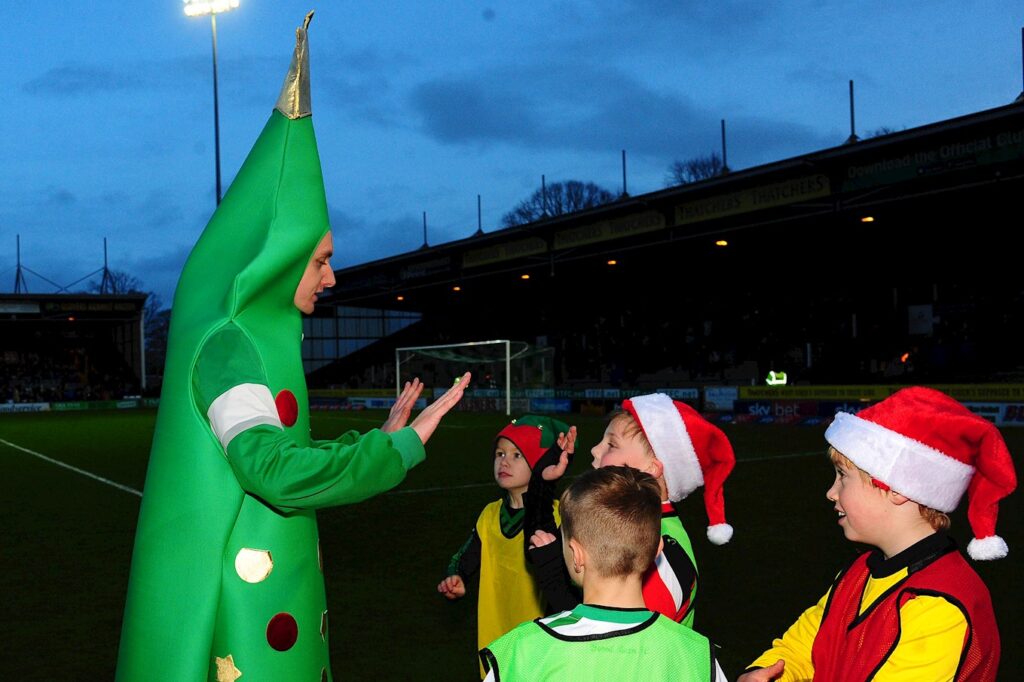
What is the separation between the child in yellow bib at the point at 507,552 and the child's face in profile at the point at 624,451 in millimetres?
774

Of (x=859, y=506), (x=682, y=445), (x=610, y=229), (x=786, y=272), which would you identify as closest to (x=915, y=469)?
(x=859, y=506)

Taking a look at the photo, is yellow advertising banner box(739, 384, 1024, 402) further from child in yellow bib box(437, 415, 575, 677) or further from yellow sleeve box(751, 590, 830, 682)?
yellow sleeve box(751, 590, 830, 682)

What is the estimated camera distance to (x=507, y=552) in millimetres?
4145

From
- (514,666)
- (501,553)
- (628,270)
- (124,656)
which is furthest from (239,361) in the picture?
(628,270)

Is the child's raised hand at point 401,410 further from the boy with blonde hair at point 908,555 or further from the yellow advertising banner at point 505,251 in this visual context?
the yellow advertising banner at point 505,251

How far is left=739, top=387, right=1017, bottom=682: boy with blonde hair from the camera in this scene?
206 cm

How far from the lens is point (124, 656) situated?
2.24 metres

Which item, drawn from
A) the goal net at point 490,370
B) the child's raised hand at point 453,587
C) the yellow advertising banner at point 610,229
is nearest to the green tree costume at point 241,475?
the child's raised hand at point 453,587

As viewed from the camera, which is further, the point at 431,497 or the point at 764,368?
the point at 764,368

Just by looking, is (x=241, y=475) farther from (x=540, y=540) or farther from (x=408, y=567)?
(x=408, y=567)

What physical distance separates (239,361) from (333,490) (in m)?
0.39

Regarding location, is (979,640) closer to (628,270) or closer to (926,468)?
(926,468)

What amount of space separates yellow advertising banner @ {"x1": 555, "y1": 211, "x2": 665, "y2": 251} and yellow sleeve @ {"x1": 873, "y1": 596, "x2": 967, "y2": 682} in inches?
973

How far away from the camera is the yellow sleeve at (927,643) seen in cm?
202
